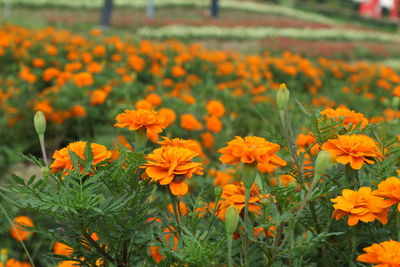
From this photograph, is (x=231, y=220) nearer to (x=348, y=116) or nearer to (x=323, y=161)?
(x=323, y=161)

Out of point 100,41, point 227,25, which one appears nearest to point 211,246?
point 100,41

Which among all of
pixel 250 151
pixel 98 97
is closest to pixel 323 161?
pixel 250 151

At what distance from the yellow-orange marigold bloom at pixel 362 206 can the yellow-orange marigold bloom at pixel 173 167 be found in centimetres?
28

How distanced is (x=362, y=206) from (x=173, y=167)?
15.0 inches

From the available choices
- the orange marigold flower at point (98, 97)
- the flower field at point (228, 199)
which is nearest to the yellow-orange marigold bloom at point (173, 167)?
the flower field at point (228, 199)

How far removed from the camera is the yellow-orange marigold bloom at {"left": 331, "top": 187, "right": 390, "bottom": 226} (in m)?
0.81

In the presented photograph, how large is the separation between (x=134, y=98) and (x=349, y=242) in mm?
2787

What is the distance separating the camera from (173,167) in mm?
799

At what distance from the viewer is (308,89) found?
584cm

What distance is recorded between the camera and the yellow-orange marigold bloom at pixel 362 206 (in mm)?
812

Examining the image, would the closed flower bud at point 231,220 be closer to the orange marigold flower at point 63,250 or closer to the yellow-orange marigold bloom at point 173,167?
the yellow-orange marigold bloom at point 173,167

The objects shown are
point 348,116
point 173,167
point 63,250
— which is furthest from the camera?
point 63,250

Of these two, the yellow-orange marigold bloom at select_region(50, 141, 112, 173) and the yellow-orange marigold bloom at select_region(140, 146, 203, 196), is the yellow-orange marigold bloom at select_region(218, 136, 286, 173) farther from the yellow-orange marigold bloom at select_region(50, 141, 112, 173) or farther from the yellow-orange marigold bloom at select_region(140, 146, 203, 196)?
the yellow-orange marigold bloom at select_region(50, 141, 112, 173)

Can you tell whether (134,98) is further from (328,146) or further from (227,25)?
(227,25)
